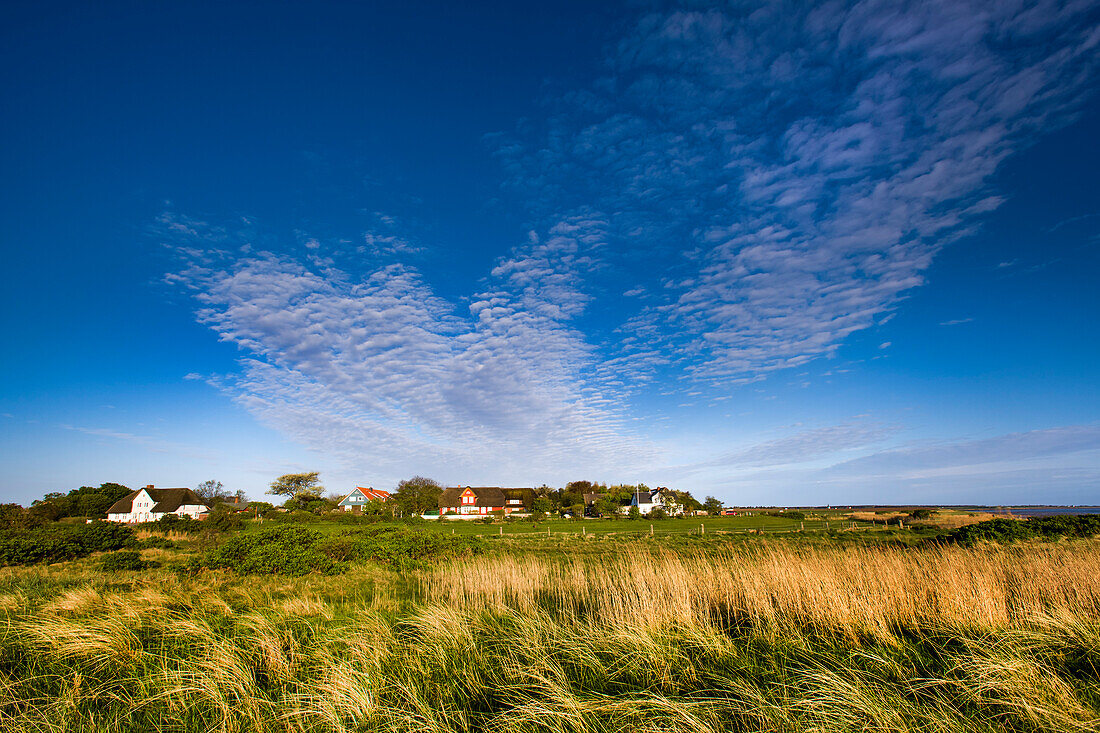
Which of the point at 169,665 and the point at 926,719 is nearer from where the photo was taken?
the point at 926,719

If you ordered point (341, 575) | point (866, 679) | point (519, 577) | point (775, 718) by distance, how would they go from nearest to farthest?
point (775, 718)
point (866, 679)
point (519, 577)
point (341, 575)

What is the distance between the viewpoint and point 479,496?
98.9 m

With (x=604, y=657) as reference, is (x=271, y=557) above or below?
above

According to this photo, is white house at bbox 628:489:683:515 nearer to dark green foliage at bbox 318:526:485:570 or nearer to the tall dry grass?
dark green foliage at bbox 318:526:485:570

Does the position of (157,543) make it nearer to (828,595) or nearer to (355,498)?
(828,595)

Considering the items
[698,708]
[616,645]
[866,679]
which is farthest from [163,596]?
[866,679]

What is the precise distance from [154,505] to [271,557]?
67240 millimetres

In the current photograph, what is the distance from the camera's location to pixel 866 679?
609 cm

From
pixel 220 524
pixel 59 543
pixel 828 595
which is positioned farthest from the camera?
pixel 220 524

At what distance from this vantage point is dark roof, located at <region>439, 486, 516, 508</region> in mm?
96438

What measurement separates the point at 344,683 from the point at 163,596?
728 cm

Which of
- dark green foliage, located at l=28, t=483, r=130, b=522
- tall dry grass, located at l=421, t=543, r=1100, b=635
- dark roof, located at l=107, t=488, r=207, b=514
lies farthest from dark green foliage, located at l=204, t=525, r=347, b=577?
dark roof, located at l=107, t=488, r=207, b=514

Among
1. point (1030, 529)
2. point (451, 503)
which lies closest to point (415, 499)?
point (451, 503)

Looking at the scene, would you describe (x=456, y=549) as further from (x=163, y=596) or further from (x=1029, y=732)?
(x=1029, y=732)
